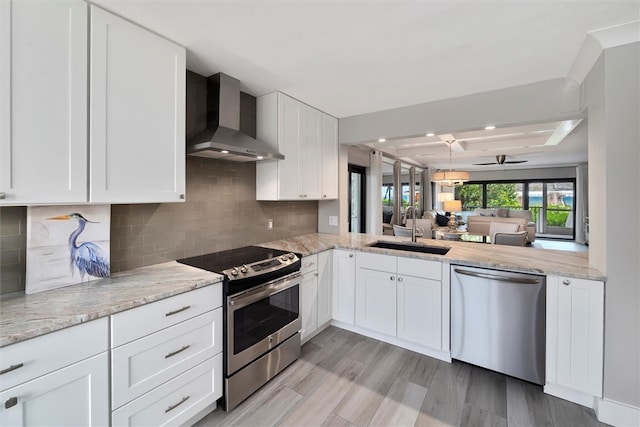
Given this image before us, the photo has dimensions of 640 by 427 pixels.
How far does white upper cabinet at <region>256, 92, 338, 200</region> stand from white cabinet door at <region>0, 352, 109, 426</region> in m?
1.82

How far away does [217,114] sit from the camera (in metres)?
2.27

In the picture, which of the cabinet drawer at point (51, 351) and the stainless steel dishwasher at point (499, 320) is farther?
the stainless steel dishwasher at point (499, 320)

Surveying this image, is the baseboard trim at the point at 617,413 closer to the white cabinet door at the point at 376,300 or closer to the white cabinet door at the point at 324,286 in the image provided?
the white cabinet door at the point at 376,300

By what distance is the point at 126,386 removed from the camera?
139cm

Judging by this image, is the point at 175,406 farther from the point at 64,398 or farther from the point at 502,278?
the point at 502,278

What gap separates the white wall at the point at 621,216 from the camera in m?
1.70

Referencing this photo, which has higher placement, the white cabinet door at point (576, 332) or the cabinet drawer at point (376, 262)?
the cabinet drawer at point (376, 262)

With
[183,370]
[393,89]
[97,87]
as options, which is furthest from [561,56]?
[183,370]

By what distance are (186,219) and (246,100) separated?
131 cm

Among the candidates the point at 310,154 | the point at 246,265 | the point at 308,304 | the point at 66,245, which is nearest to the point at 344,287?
the point at 308,304

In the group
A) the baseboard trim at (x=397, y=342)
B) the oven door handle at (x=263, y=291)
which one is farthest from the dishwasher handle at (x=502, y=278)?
the oven door handle at (x=263, y=291)

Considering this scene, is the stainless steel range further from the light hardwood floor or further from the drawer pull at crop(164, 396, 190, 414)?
the drawer pull at crop(164, 396, 190, 414)

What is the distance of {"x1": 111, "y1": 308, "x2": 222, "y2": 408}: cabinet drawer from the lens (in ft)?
4.50

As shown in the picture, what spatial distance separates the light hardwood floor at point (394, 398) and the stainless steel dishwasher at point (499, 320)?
157mm
